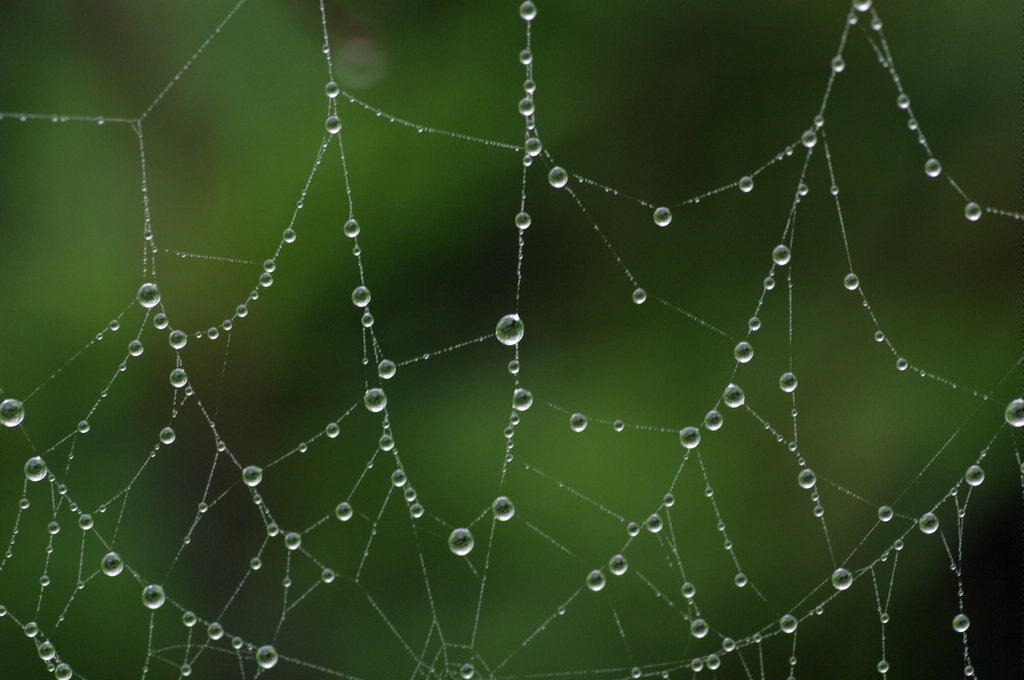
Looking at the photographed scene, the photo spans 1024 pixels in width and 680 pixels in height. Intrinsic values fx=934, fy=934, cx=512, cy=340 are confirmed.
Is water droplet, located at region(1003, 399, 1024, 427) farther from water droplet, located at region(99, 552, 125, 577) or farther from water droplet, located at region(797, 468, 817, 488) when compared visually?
water droplet, located at region(99, 552, 125, 577)

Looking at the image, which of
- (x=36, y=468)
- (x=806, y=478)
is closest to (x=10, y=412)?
(x=36, y=468)

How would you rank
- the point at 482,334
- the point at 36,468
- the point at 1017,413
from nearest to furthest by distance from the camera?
the point at 1017,413, the point at 36,468, the point at 482,334

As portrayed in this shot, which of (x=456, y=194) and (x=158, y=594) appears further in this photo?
(x=456, y=194)

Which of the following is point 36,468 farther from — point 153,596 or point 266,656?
point 266,656

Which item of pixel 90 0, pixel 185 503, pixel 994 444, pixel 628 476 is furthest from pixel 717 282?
pixel 90 0

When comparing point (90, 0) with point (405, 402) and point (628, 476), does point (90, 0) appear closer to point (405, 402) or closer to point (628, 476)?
point (405, 402)
